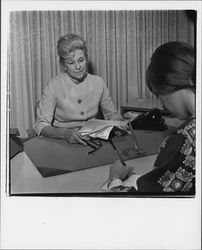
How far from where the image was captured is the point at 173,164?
1.08 meters

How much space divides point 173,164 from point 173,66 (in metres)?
0.33

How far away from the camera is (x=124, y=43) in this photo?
107 centimetres

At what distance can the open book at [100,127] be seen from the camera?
108 centimetres

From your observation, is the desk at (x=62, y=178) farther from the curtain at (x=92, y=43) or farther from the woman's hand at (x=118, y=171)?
the curtain at (x=92, y=43)

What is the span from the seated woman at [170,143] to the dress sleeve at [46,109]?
0.27m

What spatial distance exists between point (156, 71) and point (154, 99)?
93 mm

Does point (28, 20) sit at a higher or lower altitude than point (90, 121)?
higher

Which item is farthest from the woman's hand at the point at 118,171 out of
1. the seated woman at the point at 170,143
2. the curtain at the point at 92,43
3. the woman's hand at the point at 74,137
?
the curtain at the point at 92,43

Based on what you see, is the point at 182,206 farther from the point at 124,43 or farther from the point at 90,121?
the point at 124,43

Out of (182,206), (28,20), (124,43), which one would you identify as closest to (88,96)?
(124,43)

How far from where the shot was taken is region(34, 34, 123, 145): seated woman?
107 cm

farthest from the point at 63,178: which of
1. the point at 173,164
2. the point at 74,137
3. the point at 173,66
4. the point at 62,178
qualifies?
the point at 173,66

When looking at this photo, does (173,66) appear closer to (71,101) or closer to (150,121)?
(150,121)

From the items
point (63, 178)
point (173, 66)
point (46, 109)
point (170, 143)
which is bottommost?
point (63, 178)
